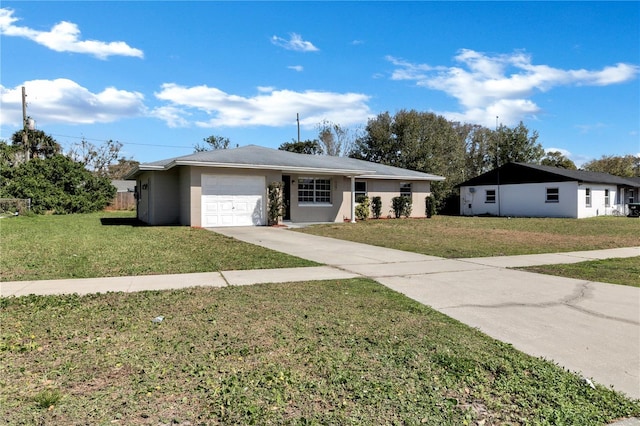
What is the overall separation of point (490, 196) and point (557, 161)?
25.4m

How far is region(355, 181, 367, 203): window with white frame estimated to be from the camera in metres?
24.1

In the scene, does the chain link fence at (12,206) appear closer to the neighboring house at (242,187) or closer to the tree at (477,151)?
the neighboring house at (242,187)

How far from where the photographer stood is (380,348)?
12.6 feet

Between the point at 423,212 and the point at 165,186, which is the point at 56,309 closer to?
the point at 165,186

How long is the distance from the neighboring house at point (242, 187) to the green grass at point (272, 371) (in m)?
13.1

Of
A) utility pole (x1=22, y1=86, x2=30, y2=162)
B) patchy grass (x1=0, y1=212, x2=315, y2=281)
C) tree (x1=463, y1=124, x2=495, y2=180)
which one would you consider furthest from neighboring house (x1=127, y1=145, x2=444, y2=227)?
tree (x1=463, y1=124, x2=495, y2=180)

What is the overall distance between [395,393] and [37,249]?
10.6m

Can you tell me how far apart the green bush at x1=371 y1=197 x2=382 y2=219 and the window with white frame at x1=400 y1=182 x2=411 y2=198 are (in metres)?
2.25

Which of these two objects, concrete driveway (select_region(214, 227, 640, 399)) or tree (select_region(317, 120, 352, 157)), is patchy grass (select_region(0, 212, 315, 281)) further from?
tree (select_region(317, 120, 352, 157))

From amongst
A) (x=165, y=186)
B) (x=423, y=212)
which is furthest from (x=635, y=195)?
(x=165, y=186)

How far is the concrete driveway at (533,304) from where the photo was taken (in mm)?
3824

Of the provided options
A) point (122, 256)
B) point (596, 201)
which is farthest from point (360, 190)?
point (596, 201)

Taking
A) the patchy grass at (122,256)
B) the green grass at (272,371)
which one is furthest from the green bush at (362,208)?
the green grass at (272,371)

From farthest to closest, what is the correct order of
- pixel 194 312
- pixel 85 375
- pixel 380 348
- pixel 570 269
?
pixel 570 269 → pixel 194 312 → pixel 380 348 → pixel 85 375
